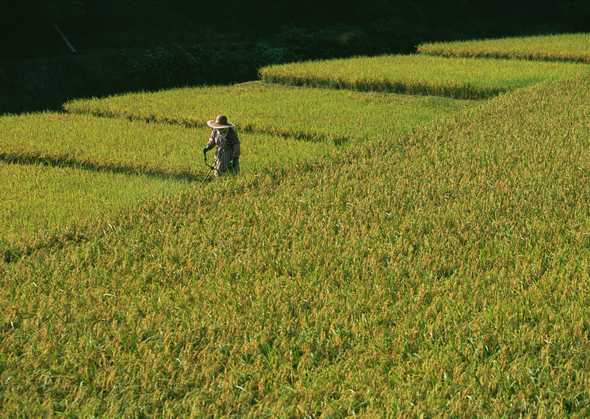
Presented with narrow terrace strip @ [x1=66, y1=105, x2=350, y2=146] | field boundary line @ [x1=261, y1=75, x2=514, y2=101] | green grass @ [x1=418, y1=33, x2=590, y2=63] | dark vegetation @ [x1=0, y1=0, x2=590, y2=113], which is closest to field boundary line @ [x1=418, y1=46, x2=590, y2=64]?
green grass @ [x1=418, y1=33, x2=590, y2=63]

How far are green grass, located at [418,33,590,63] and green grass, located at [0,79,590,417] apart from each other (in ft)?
43.6

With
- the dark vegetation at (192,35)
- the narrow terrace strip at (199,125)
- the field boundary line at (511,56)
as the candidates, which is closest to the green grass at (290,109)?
the narrow terrace strip at (199,125)

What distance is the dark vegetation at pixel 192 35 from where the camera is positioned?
707 inches

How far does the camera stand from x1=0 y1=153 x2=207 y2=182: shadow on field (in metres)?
9.09

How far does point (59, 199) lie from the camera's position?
7961mm

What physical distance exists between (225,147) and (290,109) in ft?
16.2

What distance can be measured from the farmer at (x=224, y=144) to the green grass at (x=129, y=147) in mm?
510

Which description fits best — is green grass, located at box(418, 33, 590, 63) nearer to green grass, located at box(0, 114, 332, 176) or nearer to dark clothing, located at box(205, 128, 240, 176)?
green grass, located at box(0, 114, 332, 176)

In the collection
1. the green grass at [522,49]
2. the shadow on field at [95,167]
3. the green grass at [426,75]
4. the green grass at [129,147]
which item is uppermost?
the green grass at [522,49]

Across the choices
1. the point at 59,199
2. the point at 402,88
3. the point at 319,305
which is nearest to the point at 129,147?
the point at 59,199

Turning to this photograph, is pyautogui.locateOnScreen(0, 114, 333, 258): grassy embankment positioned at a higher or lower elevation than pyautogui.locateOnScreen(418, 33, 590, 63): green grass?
lower

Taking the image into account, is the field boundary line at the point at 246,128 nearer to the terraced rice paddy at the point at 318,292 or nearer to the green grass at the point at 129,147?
the green grass at the point at 129,147

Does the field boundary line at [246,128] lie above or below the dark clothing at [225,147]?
below

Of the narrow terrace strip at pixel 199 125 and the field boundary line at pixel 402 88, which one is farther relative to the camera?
the field boundary line at pixel 402 88
